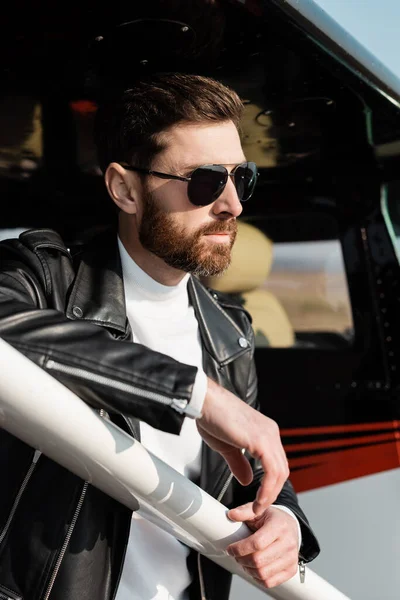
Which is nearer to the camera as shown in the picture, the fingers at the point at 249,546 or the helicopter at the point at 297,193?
the fingers at the point at 249,546

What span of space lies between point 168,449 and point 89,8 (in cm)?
93

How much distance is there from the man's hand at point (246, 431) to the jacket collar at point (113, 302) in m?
0.41

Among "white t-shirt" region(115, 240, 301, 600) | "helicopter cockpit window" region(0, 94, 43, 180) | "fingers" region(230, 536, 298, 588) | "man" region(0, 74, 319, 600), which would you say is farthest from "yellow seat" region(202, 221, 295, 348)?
"fingers" region(230, 536, 298, 588)

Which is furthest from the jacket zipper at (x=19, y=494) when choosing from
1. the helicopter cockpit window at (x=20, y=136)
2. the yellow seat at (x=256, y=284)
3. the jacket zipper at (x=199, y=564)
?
the yellow seat at (x=256, y=284)

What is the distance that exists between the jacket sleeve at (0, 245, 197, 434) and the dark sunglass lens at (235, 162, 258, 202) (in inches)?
25.5

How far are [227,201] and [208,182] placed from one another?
0.19 feet

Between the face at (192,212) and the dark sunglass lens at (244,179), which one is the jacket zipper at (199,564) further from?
the dark sunglass lens at (244,179)

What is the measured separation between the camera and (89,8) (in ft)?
5.46

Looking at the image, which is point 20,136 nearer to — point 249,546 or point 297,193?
point 297,193

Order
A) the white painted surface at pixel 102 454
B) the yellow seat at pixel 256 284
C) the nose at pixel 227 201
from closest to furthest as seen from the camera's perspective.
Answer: the white painted surface at pixel 102 454
the nose at pixel 227 201
the yellow seat at pixel 256 284

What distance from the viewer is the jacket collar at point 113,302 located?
1.66 meters

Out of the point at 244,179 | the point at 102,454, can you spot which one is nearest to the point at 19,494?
the point at 102,454

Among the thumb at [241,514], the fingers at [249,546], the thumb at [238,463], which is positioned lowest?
the fingers at [249,546]

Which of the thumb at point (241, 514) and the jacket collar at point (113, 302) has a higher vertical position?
the jacket collar at point (113, 302)
